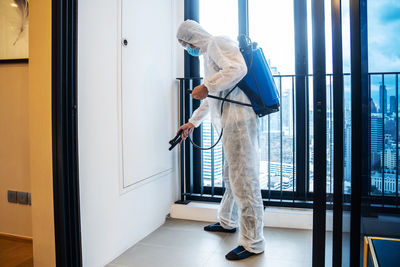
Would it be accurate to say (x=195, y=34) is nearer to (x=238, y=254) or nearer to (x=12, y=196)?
(x=238, y=254)

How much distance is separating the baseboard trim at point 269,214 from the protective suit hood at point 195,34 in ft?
4.23

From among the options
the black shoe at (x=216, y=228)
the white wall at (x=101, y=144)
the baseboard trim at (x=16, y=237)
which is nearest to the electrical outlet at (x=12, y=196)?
the baseboard trim at (x=16, y=237)

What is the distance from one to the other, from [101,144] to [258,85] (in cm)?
102

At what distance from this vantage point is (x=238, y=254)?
76.9 inches

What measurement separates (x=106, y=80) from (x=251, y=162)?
1.01 meters

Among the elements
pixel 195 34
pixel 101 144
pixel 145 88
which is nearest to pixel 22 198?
pixel 101 144

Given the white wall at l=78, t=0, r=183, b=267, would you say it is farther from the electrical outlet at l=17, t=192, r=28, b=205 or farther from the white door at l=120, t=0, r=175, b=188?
the electrical outlet at l=17, t=192, r=28, b=205

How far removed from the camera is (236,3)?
111 inches

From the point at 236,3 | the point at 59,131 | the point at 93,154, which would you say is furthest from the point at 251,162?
the point at 236,3

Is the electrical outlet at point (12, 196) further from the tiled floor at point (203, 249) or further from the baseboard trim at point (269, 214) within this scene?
the baseboard trim at point (269, 214)

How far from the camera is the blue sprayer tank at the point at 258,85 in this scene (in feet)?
6.57

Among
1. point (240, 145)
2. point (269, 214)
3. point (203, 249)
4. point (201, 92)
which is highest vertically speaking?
point (201, 92)

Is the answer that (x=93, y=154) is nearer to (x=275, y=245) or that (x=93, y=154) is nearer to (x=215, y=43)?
(x=215, y=43)

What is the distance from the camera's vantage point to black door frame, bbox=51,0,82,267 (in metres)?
1.57
